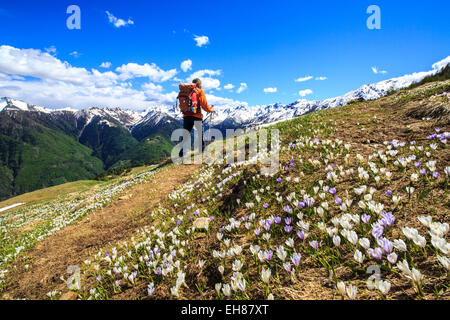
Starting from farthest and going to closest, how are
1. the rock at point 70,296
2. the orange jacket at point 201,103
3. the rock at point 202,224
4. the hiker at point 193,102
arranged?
the orange jacket at point 201,103 < the hiker at point 193,102 < the rock at point 202,224 < the rock at point 70,296

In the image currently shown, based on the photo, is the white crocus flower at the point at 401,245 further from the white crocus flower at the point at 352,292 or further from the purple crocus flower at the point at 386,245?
the white crocus flower at the point at 352,292

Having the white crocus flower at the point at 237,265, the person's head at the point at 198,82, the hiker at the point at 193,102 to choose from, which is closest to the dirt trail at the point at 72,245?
the white crocus flower at the point at 237,265

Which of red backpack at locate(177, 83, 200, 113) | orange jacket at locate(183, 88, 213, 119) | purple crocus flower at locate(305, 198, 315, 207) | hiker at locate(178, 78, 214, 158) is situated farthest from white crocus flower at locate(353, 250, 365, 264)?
red backpack at locate(177, 83, 200, 113)

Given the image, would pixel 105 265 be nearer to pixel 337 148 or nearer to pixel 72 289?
pixel 72 289

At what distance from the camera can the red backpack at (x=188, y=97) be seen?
12.9m

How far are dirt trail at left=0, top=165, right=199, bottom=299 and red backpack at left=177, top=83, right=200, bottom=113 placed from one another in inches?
215

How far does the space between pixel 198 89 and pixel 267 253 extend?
12.1m

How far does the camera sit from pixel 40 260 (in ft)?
21.9

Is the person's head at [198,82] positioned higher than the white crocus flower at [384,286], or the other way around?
the person's head at [198,82]

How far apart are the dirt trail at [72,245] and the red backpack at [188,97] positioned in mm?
5464

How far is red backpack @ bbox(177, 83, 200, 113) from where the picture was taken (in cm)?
1289

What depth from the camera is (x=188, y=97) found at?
13180 mm

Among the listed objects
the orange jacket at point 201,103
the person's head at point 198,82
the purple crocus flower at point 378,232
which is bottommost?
the purple crocus flower at point 378,232

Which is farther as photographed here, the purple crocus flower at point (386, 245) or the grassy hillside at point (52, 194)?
the grassy hillside at point (52, 194)
